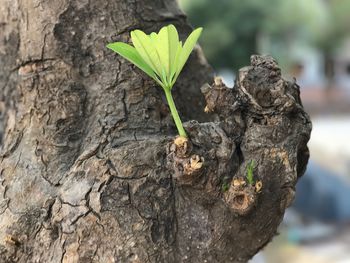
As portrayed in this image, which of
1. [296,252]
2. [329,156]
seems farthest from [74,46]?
[329,156]

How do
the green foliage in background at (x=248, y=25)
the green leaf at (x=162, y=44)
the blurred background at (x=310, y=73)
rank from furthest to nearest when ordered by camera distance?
Answer: the green foliage in background at (x=248, y=25)
the blurred background at (x=310, y=73)
the green leaf at (x=162, y=44)

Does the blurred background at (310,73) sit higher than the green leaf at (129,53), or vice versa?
the green leaf at (129,53)

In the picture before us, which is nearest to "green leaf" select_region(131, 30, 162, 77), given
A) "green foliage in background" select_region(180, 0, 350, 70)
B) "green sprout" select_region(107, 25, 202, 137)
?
"green sprout" select_region(107, 25, 202, 137)

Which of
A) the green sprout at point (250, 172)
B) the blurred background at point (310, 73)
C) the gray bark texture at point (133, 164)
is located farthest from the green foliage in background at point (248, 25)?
the green sprout at point (250, 172)

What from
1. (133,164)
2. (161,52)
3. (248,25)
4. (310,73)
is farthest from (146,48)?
(310,73)

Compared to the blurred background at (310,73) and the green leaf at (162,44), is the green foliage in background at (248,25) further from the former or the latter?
the green leaf at (162,44)

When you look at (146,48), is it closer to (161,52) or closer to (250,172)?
(161,52)

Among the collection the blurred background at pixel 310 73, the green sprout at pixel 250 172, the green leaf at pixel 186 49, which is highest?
the green leaf at pixel 186 49

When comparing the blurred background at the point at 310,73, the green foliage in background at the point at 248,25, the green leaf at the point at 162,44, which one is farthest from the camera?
the green foliage in background at the point at 248,25
